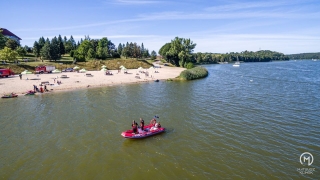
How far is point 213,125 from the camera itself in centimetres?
2566

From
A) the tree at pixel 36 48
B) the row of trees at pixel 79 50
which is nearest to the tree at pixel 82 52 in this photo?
the row of trees at pixel 79 50

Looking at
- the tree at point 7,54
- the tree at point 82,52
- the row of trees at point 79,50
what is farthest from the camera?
the tree at point 82,52

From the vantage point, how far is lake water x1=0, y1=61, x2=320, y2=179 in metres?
16.5

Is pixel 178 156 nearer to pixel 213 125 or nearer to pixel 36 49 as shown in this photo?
pixel 213 125

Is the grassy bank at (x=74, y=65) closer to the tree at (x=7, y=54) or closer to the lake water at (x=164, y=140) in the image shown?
the tree at (x=7, y=54)

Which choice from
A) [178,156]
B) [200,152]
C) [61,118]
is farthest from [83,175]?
[61,118]

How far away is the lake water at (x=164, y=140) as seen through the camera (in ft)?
54.3

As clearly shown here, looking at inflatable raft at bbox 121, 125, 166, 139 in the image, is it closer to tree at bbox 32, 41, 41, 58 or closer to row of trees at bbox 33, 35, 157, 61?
row of trees at bbox 33, 35, 157, 61

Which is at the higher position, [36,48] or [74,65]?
[36,48]

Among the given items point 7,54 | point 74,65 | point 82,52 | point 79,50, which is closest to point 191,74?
point 74,65

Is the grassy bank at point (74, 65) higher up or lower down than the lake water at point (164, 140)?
higher up

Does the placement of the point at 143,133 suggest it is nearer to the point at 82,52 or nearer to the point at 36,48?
the point at 82,52

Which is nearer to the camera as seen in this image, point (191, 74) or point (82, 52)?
point (191, 74)

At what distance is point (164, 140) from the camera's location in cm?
2198
